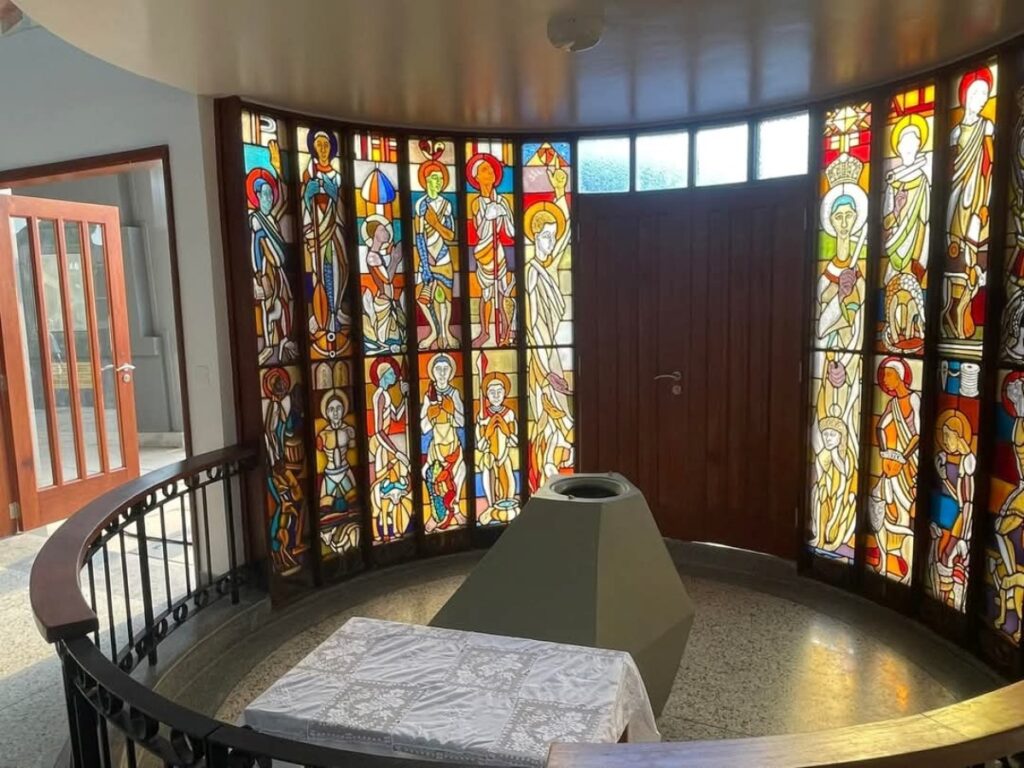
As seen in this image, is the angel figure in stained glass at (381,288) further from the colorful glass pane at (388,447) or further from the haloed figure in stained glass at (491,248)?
the haloed figure in stained glass at (491,248)

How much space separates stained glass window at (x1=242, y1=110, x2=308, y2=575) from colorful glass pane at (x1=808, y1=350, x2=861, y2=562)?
8.87 ft

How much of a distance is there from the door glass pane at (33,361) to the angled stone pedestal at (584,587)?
11.5 feet

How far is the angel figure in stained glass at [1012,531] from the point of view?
277 cm

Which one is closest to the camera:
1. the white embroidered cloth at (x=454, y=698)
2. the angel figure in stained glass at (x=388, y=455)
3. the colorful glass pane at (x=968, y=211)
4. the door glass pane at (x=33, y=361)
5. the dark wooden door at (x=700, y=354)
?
the white embroidered cloth at (x=454, y=698)

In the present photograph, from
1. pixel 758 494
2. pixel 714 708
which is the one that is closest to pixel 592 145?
pixel 758 494

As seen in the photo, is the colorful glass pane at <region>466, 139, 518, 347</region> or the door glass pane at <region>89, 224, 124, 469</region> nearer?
the colorful glass pane at <region>466, 139, 518, 347</region>

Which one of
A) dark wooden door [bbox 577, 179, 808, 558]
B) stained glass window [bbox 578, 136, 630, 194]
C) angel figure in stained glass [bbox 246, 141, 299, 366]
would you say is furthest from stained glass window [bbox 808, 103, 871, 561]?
angel figure in stained glass [bbox 246, 141, 299, 366]

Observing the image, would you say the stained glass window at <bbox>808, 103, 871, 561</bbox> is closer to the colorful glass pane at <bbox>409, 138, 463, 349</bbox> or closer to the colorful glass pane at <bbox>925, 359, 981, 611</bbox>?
the colorful glass pane at <bbox>925, 359, 981, 611</bbox>

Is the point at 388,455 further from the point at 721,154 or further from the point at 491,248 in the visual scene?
the point at 721,154

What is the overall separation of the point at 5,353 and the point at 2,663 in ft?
7.11

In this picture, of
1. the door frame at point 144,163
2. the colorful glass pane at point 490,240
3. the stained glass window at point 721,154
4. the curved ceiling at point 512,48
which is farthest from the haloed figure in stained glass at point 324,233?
the stained glass window at point 721,154

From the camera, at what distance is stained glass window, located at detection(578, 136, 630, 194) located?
4.28m

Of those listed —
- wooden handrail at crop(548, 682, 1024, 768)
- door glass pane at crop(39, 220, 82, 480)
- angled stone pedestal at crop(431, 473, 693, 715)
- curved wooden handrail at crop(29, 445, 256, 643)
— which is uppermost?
door glass pane at crop(39, 220, 82, 480)

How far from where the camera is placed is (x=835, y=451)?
379cm
